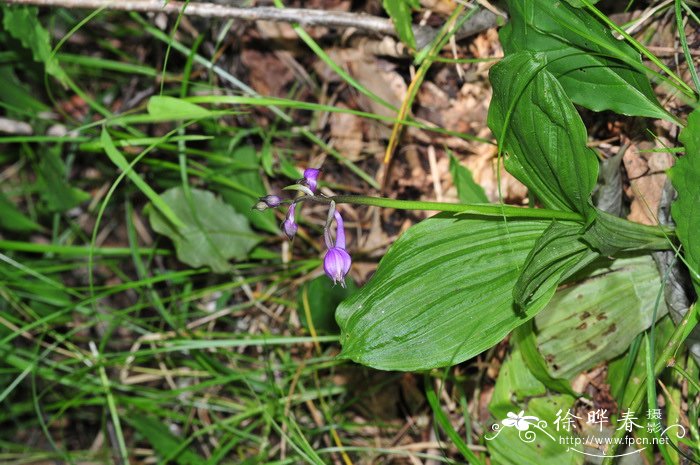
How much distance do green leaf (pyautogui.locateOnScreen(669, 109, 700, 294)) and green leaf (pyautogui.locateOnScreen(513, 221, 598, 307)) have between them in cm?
22

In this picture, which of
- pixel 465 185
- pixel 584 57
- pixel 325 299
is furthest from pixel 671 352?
→ pixel 325 299

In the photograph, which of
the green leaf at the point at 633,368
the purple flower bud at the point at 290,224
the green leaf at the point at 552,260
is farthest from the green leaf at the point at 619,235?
the purple flower bud at the point at 290,224

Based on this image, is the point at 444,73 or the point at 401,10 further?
the point at 444,73

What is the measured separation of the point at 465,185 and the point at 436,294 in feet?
2.02

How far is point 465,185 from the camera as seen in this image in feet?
7.27

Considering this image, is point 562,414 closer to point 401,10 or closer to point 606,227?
point 606,227

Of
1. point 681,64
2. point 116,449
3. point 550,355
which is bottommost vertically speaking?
point 116,449

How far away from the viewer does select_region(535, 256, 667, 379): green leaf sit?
182 centimetres

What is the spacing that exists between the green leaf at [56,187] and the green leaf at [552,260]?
2055 mm

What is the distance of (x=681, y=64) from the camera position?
1.86 metres

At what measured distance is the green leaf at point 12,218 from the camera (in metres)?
3.01

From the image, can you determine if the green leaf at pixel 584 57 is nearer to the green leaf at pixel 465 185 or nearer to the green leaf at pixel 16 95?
the green leaf at pixel 465 185

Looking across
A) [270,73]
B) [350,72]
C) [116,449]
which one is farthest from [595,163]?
[116,449]

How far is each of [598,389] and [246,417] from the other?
1315 mm
